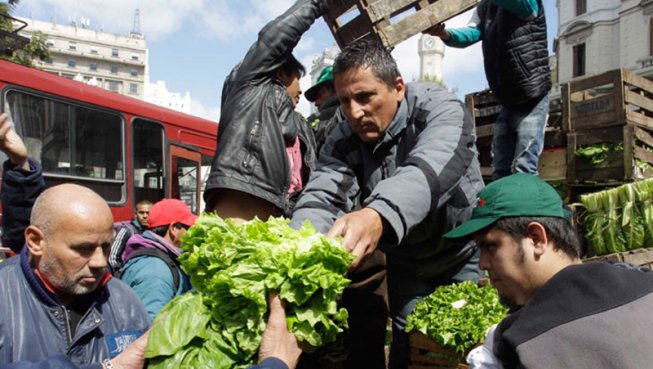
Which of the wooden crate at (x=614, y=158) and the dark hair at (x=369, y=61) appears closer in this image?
the dark hair at (x=369, y=61)

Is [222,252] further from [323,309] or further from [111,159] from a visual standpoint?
[111,159]

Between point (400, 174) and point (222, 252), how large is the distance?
0.98m

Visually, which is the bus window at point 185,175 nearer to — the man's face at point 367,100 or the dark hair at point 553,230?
the man's face at point 367,100

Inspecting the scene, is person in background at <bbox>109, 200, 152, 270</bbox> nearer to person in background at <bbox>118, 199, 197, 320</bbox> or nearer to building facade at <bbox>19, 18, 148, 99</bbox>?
person in background at <bbox>118, 199, 197, 320</bbox>

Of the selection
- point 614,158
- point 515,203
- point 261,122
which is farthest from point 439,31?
point 614,158

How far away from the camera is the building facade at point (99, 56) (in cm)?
9594

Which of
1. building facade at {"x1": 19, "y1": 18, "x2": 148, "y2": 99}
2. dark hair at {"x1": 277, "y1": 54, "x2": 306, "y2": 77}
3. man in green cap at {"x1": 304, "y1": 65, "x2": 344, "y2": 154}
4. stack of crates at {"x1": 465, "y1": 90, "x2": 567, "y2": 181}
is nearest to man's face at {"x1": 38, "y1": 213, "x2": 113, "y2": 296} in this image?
dark hair at {"x1": 277, "y1": 54, "x2": 306, "y2": 77}

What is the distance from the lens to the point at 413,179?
255cm

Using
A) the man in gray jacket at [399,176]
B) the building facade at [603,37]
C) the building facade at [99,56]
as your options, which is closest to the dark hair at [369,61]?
the man in gray jacket at [399,176]

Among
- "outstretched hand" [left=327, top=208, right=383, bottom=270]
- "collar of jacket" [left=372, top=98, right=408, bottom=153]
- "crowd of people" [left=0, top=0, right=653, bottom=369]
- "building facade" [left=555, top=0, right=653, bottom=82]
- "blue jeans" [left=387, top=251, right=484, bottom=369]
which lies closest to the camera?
"crowd of people" [left=0, top=0, right=653, bottom=369]

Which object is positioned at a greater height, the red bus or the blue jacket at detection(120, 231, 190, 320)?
the red bus

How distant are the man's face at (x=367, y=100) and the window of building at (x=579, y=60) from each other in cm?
4732

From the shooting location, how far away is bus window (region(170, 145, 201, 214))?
10.1m

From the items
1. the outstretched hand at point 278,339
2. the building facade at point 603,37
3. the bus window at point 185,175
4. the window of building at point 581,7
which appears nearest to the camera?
the outstretched hand at point 278,339
